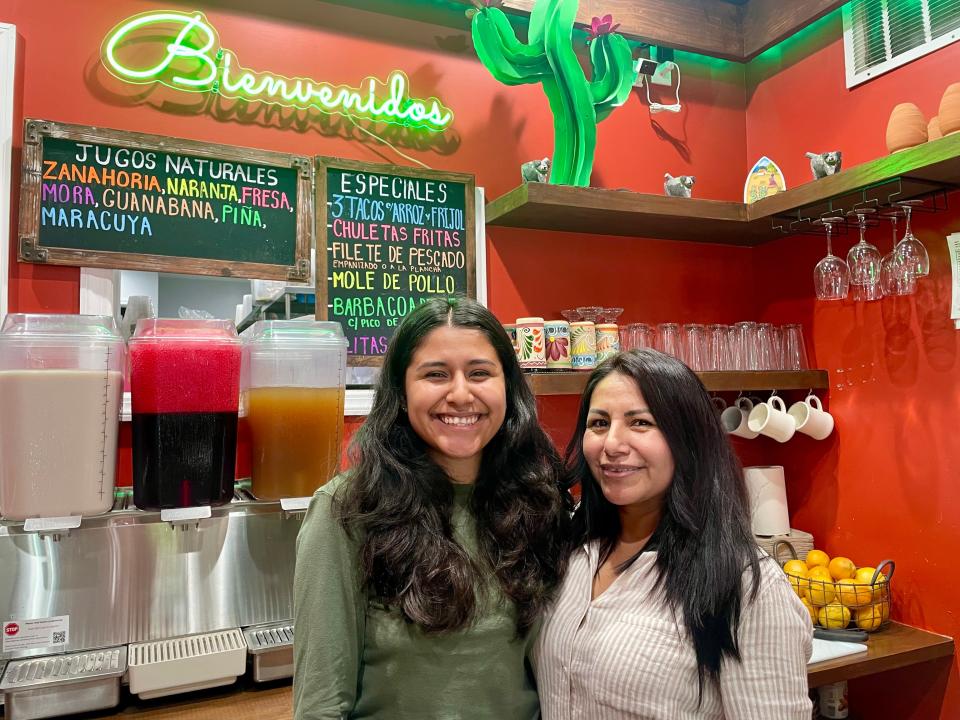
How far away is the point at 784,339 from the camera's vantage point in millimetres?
2627

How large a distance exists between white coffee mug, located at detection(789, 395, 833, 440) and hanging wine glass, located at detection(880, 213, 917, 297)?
→ 0.55 m

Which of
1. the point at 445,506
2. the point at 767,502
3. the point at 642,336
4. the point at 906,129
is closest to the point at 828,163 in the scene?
the point at 906,129

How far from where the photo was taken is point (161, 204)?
6.70 ft

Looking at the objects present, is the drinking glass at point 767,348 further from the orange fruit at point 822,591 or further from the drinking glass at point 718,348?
the orange fruit at point 822,591

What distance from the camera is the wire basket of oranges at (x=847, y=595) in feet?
7.02

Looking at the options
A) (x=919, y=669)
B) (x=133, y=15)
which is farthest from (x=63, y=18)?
(x=919, y=669)

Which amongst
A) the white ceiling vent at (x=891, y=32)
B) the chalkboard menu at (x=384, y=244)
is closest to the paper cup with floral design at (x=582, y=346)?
the chalkboard menu at (x=384, y=244)

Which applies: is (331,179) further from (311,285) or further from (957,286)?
(957,286)

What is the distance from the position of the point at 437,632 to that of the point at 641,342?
151cm

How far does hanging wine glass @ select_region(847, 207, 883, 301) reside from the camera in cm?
210

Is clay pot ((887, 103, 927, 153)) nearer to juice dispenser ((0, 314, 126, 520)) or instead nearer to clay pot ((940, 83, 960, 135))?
clay pot ((940, 83, 960, 135))

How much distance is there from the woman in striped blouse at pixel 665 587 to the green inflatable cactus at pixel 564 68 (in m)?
1.24

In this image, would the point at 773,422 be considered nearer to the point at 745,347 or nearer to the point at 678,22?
the point at 745,347

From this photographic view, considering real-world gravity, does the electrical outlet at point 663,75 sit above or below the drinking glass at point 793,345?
above
